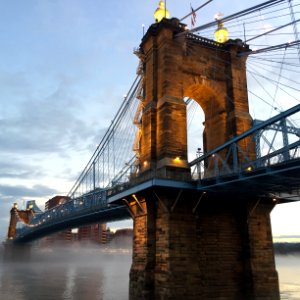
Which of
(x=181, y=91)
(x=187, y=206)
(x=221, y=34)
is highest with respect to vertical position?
(x=221, y=34)

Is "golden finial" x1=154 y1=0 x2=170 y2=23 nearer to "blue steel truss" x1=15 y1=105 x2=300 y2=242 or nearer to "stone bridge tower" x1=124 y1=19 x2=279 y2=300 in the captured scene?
"stone bridge tower" x1=124 y1=19 x2=279 y2=300

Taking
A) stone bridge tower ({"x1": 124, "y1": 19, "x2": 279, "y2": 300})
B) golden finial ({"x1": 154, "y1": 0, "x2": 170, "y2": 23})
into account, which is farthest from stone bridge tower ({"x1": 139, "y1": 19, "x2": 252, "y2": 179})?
golden finial ({"x1": 154, "y1": 0, "x2": 170, "y2": 23})

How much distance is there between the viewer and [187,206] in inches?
1193

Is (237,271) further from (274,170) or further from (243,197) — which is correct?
(274,170)

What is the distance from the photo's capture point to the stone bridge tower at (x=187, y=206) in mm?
28922

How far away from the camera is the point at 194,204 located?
30.7m

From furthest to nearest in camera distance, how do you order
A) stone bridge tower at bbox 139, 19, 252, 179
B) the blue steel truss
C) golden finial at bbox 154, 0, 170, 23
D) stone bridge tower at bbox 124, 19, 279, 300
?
1. golden finial at bbox 154, 0, 170, 23
2. stone bridge tower at bbox 139, 19, 252, 179
3. stone bridge tower at bbox 124, 19, 279, 300
4. the blue steel truss

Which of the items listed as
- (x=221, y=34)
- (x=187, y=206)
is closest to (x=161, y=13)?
(x=221, y=34)

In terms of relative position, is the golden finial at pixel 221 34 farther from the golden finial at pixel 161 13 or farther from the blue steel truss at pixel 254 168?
the blue steel truss at pixel 254 168

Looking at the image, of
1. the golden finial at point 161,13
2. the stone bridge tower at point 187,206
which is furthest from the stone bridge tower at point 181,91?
the golden finial at point 161,13

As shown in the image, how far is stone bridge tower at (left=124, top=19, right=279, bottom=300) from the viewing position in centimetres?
2892

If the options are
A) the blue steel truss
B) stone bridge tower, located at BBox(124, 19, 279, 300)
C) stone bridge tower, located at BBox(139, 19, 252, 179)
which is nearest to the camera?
the blue steel truss

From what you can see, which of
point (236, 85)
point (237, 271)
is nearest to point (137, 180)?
point (237, 271)

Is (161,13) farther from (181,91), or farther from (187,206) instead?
(187,206)
